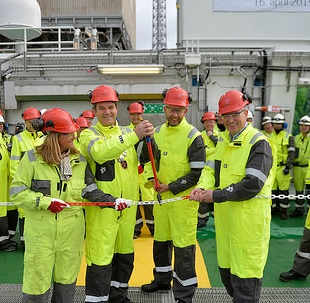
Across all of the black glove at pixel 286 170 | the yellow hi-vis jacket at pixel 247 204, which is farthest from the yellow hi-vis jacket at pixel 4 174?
the black glove at pixel 286 170

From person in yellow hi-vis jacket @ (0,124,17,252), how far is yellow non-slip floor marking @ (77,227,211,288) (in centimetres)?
135

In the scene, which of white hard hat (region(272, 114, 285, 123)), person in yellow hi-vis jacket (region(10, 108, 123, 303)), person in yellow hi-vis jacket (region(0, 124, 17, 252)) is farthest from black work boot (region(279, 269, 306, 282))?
white hard hat (region(272, 114, 285, 123))

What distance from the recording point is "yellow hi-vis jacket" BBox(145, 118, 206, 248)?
3.42 meters

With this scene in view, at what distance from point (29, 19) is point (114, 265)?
1029cm

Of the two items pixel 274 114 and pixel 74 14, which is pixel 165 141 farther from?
pixel 74 14

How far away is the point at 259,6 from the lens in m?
9.08

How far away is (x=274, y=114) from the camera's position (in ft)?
26.6

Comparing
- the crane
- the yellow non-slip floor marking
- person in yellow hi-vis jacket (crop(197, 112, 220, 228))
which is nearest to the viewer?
the yellow non-slip floor marking

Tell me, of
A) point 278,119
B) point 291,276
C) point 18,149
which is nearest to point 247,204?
point 291,276

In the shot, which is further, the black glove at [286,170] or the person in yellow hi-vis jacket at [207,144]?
the black glove at [286,170]

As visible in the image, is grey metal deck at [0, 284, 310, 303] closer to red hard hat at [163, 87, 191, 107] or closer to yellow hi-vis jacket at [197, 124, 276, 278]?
yellow hi-vis jacket at [197, 124, 276, 278]

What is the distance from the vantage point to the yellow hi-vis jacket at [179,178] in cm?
342

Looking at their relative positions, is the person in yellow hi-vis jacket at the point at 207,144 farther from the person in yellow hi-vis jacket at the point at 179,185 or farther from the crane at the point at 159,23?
the crane at the point at 159,23

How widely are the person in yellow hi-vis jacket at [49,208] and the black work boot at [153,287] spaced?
3.95ft
